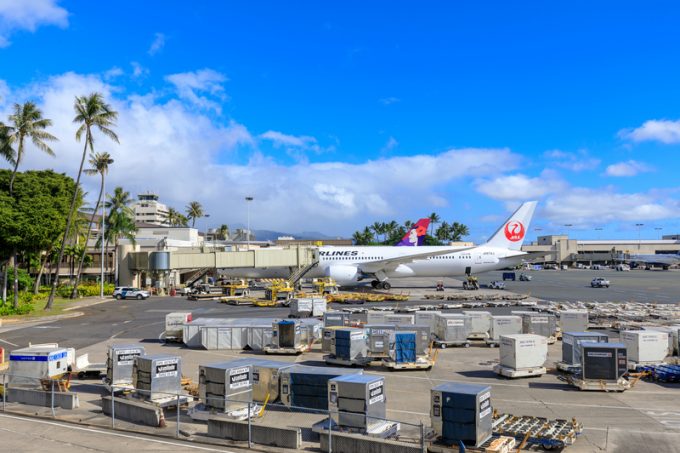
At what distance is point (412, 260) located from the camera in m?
68.3

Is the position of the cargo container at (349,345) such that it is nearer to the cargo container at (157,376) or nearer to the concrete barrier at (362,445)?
the cargo container at (157,376)

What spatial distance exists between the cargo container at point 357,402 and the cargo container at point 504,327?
16.5 metres

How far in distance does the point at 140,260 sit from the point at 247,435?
203 feet

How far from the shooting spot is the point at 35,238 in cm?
5116

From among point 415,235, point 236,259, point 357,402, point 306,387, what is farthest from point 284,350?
point 415,235

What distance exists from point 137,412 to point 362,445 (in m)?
7.33

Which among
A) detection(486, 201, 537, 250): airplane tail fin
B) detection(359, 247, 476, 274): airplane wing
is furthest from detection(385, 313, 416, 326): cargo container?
detection(486, 201, 537, 250): airplane tail fin

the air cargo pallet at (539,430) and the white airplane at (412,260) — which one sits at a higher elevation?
the white airplane at (412,260)

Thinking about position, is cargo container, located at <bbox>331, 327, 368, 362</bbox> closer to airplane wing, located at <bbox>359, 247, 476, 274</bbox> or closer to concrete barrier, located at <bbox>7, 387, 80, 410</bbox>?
concrete barrier, located at <bbox>7, 387, 80, 410</bbox>

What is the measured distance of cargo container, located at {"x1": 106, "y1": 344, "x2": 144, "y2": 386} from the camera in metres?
19.6

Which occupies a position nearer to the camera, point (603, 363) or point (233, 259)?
point (603, 363)

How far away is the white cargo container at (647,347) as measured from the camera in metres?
23.7

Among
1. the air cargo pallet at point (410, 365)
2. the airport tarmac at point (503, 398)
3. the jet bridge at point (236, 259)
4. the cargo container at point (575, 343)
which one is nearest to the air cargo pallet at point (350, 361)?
the airport tarmac at point (503, 398)

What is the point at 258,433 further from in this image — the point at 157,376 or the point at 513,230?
the point at 513,230
